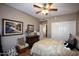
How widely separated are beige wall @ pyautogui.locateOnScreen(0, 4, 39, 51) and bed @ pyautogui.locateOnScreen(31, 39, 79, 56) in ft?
1.05

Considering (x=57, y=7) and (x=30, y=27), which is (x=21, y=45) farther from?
(x=57, y=7)

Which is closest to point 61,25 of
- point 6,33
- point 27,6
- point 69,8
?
point 69,8

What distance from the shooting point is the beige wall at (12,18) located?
5.07ft

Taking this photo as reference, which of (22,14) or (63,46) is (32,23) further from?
(63,46)

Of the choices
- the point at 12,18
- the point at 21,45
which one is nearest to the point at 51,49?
the point at 21,45

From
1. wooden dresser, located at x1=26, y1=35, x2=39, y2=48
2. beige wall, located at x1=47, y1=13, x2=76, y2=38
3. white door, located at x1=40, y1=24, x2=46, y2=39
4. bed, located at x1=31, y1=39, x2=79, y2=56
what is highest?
beige wall, located at x1=47, y1=13, x2=76, y2=38

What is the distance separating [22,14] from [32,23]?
0.82ft

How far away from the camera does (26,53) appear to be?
5.34 feet

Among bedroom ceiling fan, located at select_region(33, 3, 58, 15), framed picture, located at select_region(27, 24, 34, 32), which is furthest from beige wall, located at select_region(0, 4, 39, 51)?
bedroom ceiling fan, located at select_region(33, 3, 58, 15)

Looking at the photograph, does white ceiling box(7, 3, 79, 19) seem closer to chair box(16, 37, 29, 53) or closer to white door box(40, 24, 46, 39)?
white door box(40, 24, 46, 39)

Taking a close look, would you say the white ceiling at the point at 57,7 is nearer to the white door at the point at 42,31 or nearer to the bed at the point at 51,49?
the white door at the point at 42,31

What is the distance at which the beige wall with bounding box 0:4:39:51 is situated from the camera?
5.07 ft

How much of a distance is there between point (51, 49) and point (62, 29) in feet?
1.38

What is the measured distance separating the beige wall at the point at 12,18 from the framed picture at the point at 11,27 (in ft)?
0.19
